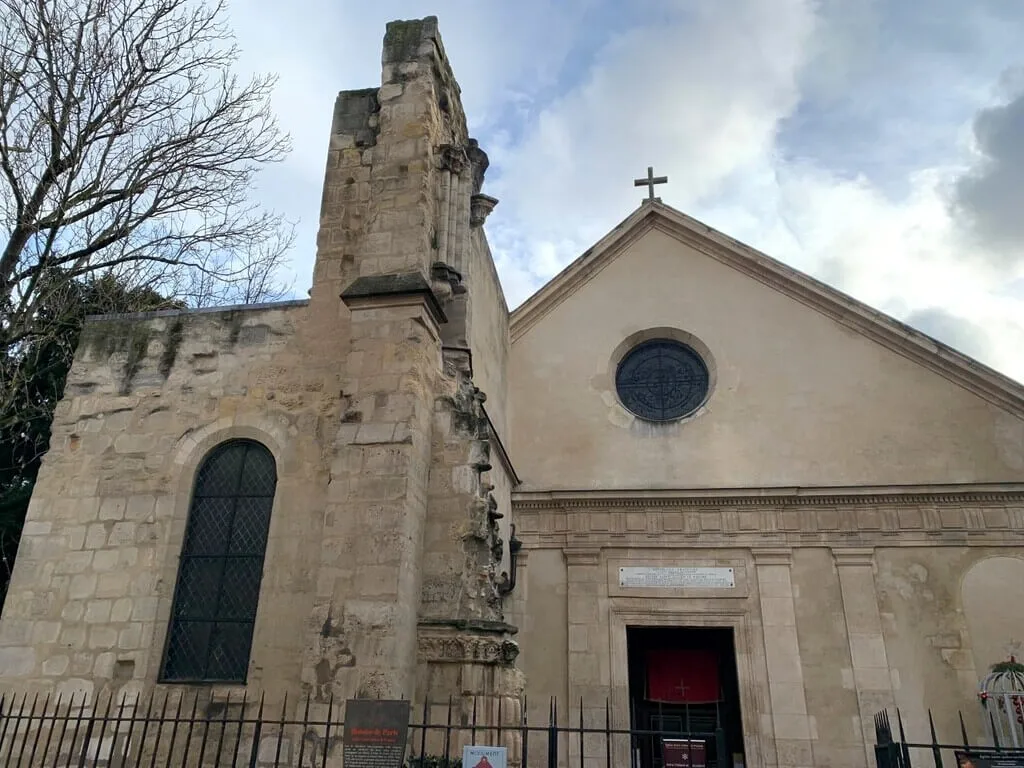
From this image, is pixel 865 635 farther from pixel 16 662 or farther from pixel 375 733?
pixel 16 662

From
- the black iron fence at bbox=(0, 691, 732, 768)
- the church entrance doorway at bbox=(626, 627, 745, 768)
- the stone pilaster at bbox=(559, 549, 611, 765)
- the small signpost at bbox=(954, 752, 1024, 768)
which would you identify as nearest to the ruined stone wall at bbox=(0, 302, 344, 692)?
the black iron fence at bbox=(0, 691, 732, 768)

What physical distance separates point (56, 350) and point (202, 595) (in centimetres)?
507

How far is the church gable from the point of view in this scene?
1158 centimetres

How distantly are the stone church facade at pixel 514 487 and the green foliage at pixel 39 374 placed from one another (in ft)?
2.03

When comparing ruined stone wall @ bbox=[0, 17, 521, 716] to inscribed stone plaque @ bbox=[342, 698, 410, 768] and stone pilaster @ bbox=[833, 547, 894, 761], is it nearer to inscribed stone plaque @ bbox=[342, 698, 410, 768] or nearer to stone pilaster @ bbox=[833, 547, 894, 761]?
inscribed stone plaque @ bbox=[342, 698, 410, 768]

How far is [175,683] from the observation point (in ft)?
22.6

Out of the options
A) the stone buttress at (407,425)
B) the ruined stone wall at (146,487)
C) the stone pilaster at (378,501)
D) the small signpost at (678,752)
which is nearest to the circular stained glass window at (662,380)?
the stone buttress at (407,425)

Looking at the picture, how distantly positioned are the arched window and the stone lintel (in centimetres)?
180

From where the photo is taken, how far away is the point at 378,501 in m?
6.49

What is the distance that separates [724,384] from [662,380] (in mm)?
988

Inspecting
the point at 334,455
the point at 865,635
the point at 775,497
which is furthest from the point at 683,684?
the point at 334,455

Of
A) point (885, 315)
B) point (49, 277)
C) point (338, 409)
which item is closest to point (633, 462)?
point (885, 315)

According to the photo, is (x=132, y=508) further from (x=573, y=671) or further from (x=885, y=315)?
(x=885, y=315)

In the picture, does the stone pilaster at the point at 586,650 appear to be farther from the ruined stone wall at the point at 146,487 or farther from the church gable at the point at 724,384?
Result: the ruined stone wall at the point at 146,487
